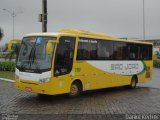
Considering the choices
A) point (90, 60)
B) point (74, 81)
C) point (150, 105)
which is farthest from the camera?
point (90, 60)

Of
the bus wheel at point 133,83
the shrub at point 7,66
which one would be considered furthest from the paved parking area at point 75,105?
the shrub at point 7,66

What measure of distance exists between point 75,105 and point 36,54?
2.54 meters

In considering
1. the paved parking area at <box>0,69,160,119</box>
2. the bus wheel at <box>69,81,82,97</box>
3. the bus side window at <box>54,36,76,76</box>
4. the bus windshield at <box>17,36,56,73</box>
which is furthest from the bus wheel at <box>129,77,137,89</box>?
the bus windshield at <box>17,36,56,73</box>

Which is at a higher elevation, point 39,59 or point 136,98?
point 39,59

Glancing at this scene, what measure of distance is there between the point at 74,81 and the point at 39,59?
2031 millimetres

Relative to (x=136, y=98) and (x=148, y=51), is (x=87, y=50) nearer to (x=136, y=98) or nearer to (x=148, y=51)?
(x=136, y=98)

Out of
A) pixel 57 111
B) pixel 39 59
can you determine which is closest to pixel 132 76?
pixel 39 59

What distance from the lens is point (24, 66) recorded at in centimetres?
1435

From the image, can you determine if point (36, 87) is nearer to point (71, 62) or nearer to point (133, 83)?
point (71, 62)

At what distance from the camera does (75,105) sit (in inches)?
524

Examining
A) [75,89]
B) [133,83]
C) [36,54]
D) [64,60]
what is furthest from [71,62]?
[133,83]

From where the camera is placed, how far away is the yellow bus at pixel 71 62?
1385cm

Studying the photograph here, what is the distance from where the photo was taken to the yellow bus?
13852 millimetres

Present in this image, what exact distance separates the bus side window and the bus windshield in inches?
13.4
